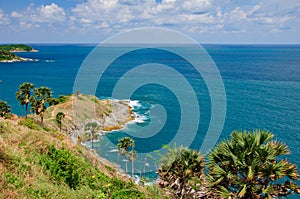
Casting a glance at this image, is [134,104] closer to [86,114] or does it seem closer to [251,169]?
[86,114]

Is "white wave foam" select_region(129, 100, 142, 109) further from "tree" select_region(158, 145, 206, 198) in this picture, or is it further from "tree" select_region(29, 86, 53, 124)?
"tree" select_region(158, 145, 206, 198)

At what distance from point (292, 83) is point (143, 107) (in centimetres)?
5439

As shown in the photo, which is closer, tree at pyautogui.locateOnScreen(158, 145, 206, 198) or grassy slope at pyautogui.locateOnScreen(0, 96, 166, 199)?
grassy slope at pyautogui.locateOnScreen(0, 96, 166, 199)

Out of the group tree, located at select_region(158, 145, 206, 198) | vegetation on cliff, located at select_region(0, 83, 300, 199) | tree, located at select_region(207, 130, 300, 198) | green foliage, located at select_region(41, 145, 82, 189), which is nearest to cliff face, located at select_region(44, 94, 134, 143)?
tree, located at select_region(158, 145, 206, 198)

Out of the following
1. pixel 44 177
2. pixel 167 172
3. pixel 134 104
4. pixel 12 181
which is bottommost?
pixel 134 104

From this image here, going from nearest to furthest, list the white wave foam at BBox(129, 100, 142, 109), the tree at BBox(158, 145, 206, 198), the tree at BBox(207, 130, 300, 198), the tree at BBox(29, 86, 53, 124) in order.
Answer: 1. the tree at BBox(207, 130, 300, 198)
2. the tree at BBox(158, 145, 206, 198)
3. the tree at BBox(29, 86, 53, 124)
4. the white wave foam at BBox(129, 100, 142, 109)

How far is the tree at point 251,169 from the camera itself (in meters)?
12.2

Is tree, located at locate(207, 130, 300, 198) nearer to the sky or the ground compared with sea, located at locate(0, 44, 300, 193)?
nearer to the sky

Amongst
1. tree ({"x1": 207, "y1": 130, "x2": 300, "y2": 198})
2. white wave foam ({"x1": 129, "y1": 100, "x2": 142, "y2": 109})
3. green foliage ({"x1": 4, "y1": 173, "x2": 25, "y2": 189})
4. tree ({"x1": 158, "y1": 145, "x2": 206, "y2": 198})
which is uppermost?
green foliage ({"x1": 4, "y1": 173, "x2": 25, "y2": 189})

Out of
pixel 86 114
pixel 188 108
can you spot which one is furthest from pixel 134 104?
pixel 86 114

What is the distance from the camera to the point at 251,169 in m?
12.2

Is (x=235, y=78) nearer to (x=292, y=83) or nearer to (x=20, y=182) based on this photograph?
(x=292, y=83)

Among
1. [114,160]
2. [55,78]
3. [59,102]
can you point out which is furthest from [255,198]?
[55,78]

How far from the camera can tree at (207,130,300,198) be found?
12242mm
